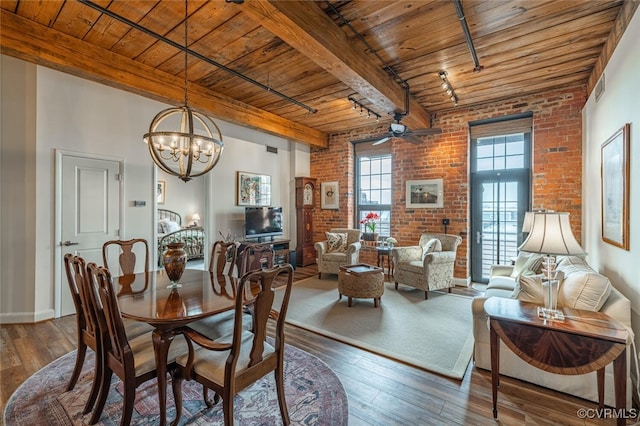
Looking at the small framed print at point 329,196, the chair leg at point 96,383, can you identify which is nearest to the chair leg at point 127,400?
the chair leg at point 96,383

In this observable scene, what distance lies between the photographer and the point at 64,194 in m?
3.62

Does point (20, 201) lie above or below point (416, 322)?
above

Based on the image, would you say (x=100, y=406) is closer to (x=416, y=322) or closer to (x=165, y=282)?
(x=165, y=282)

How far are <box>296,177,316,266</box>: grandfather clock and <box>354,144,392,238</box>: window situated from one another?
3.81 feet

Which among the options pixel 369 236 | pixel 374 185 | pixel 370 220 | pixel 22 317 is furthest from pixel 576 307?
pixel 22 317

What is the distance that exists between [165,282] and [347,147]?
512 centimetres

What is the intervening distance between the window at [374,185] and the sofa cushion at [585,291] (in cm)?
411

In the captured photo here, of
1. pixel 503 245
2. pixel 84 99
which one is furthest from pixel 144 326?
pixel 503 245

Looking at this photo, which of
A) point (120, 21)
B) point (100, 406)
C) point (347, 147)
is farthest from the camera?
point (347, 147)

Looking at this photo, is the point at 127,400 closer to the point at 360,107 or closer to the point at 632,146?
the point at 632,146

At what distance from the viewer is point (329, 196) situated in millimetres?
6965

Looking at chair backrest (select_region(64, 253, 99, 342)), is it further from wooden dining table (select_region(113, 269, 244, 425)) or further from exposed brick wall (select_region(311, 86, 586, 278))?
exposed brick wall (select_region(311, 86, 586, 278))

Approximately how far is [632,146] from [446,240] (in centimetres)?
288

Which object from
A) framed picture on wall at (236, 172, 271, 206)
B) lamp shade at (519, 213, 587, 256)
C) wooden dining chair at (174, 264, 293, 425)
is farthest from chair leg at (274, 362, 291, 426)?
framed picture on wall at (236, 172, 271, 206)
